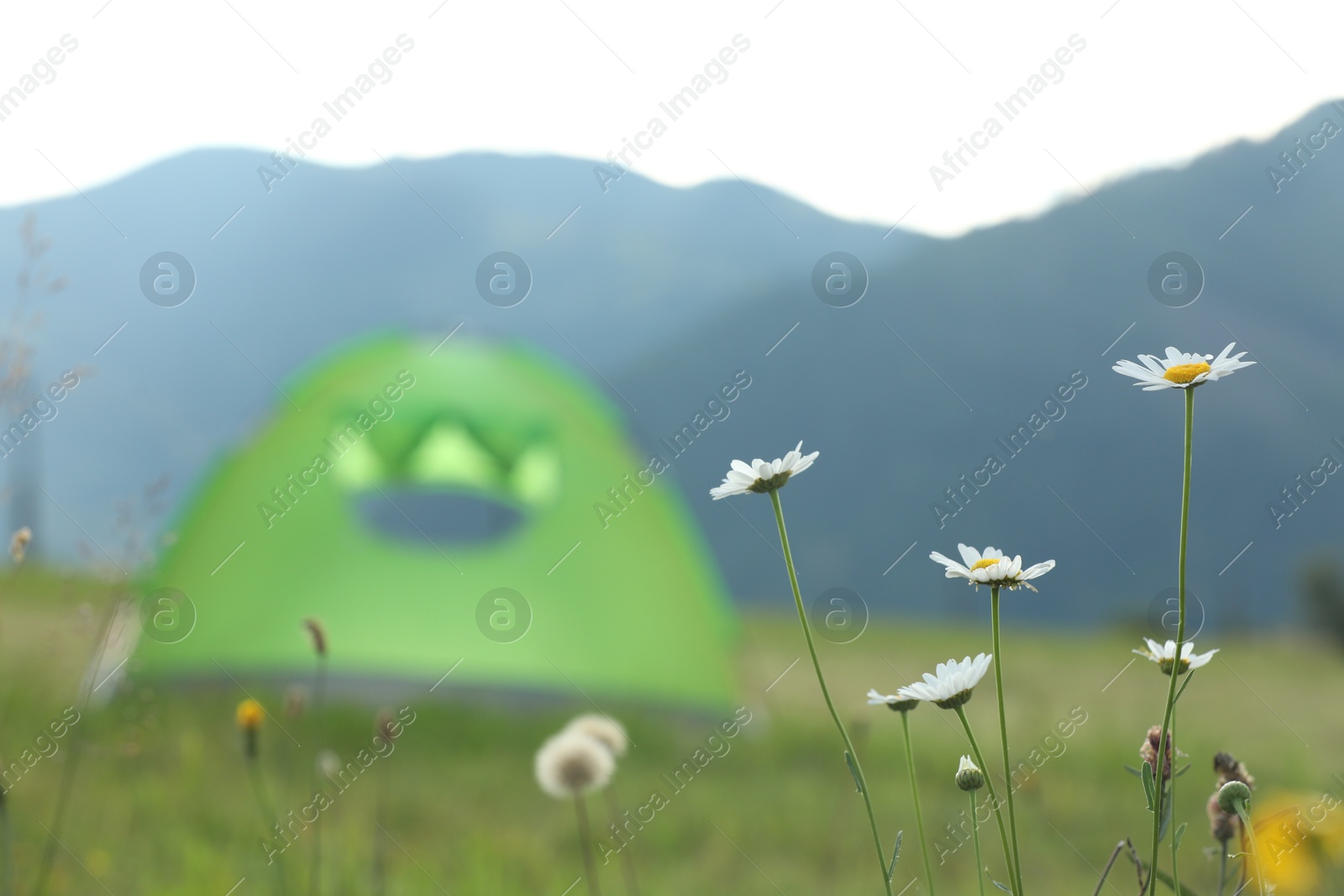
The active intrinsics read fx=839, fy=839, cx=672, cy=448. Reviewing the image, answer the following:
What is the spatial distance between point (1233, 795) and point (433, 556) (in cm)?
292

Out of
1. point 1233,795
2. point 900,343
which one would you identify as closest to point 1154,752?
point 1233,795

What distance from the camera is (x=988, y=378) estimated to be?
131 ft

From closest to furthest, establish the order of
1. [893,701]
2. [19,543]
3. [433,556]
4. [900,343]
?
[893,701] < [19,543] < [433,556] < [900,343]

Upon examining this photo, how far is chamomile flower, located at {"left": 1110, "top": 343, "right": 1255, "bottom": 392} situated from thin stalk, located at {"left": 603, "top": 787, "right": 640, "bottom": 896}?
1.31 metres

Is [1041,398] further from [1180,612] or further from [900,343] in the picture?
[1180,612]

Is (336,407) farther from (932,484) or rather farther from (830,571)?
(932,484)

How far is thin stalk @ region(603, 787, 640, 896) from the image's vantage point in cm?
163

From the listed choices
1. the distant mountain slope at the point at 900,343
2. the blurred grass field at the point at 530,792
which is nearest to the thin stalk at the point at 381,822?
the blurred grass field at the point at 530,792

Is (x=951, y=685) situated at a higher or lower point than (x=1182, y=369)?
lower

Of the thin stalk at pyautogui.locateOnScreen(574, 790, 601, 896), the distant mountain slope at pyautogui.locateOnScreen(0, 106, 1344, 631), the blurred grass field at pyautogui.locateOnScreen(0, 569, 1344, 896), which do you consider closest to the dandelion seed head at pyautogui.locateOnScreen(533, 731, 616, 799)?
the thin stalk at pyautogui.locateOnScreen(574, 790, 601, 896)

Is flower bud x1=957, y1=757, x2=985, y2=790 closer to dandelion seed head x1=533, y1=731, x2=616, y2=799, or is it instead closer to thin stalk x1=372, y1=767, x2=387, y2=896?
dandelion seed head x1=533, y1=731, x2=616, y2=799

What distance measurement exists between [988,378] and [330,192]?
42442mm

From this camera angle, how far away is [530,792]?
2502 millimetres

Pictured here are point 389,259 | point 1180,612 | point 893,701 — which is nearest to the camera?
point 1180,612
